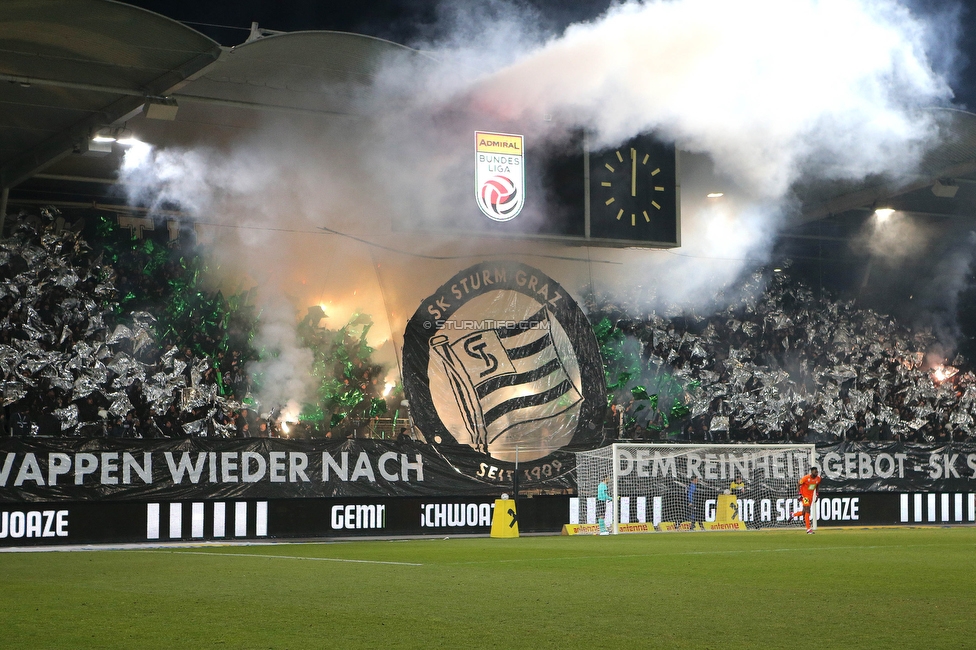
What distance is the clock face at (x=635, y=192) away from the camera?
25.9m

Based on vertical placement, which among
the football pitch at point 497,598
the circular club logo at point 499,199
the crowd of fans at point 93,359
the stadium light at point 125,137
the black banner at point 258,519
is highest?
the stadium light at point 125,137

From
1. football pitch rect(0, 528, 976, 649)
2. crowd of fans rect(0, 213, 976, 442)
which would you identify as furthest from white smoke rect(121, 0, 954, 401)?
football pitch rect(0, 528, 976, 649)

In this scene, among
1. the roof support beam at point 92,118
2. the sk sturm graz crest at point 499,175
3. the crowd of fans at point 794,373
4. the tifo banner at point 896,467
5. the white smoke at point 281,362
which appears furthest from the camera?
the crowd of fans at point 794,373

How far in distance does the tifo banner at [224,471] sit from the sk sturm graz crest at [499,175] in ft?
→ 18.6

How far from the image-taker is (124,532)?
19.3m

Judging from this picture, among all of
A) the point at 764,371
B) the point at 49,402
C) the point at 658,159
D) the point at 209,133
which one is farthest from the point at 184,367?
the point at 764,371

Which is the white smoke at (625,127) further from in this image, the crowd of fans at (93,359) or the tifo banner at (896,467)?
the tifo banner at (896,467)

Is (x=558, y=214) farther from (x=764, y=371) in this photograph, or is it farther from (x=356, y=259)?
(x=764, y=371)

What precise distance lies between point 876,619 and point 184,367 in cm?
1862

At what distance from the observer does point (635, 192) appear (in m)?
26.2

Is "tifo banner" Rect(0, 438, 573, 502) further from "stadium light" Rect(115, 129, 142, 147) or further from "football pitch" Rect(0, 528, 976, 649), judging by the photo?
"stadium light" Rect(115, 129, 142, 147)

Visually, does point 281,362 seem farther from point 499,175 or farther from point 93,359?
point 499,175

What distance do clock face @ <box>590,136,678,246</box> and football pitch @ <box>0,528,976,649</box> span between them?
11.3 metres

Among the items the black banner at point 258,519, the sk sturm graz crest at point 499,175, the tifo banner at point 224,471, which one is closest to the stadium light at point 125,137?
the tifo banner at point 224,471
